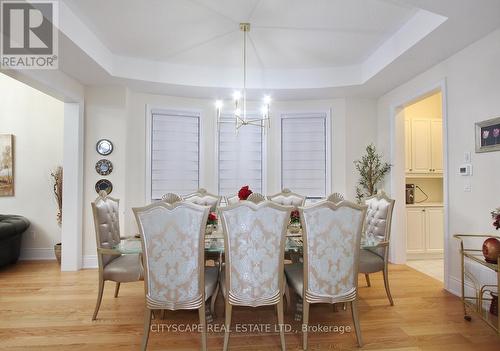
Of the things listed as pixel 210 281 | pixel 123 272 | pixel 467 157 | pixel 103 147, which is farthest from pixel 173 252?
pixel 467 157

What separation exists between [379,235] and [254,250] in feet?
5.26

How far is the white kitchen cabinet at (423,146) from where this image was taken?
449 centimetres

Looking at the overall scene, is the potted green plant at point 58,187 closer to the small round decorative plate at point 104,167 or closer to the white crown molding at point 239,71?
the small round decorative plate at point 104,167

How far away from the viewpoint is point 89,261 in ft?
13.1

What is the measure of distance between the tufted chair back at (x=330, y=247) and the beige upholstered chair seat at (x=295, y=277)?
15 centimetres

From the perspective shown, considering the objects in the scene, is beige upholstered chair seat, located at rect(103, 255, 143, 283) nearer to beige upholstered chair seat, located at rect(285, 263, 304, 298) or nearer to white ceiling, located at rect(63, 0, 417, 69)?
beige upholstered chair seat, located at rect(285, 263, 304, 298)

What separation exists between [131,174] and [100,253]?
82.0 inches

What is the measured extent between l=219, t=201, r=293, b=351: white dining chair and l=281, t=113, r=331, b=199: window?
284 cm

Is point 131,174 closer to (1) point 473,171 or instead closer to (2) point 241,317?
(2) point 241,317

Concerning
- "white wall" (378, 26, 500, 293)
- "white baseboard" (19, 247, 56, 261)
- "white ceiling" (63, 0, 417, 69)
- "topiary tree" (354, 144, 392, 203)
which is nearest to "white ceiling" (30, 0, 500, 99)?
"white ceiling" (63, 0, 417, 69)

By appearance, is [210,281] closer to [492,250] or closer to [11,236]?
[492,250]

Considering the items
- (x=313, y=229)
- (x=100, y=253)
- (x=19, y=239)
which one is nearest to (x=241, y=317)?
(x=313, y=229)

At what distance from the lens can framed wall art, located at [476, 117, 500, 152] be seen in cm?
259

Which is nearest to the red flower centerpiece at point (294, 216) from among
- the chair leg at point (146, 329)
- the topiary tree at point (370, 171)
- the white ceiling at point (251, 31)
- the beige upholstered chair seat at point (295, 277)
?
the beige upholstered chair seat at point (295, 277)
